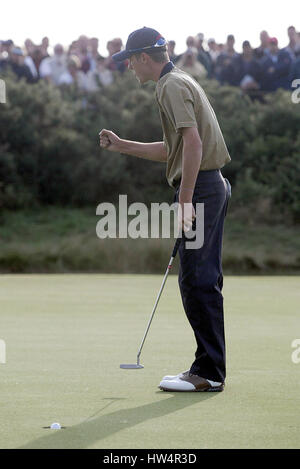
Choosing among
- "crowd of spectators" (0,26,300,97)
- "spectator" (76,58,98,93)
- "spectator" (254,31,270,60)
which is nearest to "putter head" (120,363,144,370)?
"crowd of spectators" (0,26,300,97)

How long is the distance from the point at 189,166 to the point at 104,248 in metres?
15.4

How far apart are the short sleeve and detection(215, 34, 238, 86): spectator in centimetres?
1683

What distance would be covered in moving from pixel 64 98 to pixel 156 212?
16.7 ft

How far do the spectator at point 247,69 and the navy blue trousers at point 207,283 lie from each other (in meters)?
16.5

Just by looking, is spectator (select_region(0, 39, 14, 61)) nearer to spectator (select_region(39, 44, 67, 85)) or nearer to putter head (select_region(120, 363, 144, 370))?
spectator (select_region(39, 44, 67, 85))

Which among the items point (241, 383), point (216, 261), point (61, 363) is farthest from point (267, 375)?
point (61, 363)

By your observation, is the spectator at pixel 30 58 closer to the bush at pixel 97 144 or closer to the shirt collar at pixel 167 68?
the bush at pixel 97 144

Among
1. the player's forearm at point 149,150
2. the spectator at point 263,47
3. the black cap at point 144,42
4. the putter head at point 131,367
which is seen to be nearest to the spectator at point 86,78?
the spectator at point 263,47

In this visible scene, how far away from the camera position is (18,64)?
2391 centimetres

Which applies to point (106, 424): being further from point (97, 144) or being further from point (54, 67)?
point (97, 144)

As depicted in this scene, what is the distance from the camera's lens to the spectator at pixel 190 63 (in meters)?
20.9

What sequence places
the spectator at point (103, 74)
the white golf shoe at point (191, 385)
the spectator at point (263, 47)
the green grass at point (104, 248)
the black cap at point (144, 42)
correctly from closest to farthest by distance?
the white golf shoe at point (191, 385), the black cap at point (144, 42), the green grass at point (104, 248), the spectator at point (263, 47), the spectator at point (103, 74)
